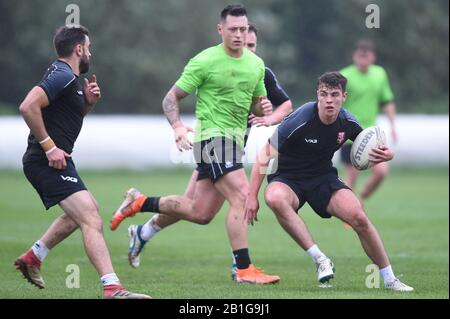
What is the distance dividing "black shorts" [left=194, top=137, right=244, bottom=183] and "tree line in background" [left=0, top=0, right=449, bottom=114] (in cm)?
2363

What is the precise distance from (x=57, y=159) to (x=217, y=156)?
1986 mm

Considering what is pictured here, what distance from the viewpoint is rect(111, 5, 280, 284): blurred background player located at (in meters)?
10.0

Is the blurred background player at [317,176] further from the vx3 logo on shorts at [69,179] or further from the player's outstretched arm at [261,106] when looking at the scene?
the vx3 logo on shorts at [69,179]

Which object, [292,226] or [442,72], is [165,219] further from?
[442,72]

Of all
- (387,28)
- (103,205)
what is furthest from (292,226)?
(387,28)

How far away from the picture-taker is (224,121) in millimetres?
10211

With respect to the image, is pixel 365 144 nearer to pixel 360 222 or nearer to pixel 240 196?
pixel 360 222

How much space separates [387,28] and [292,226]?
104 feet

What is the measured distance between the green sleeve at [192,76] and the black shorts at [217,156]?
54cm

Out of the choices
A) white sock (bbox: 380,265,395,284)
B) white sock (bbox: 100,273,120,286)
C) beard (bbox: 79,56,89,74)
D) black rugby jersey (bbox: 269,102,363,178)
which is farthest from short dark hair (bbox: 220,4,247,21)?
white sock (bbox: 100,273,120,286)

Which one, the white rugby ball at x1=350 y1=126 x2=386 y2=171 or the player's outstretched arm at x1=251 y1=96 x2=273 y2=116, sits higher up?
the player's outstretched arm at x1=251 y1=96 x2=273 y2=116

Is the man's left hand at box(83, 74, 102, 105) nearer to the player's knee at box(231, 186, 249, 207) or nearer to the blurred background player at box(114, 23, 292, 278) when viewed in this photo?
the player's knee at box(231, 186, 249, 207)

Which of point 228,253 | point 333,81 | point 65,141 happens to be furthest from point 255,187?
point 228,253
